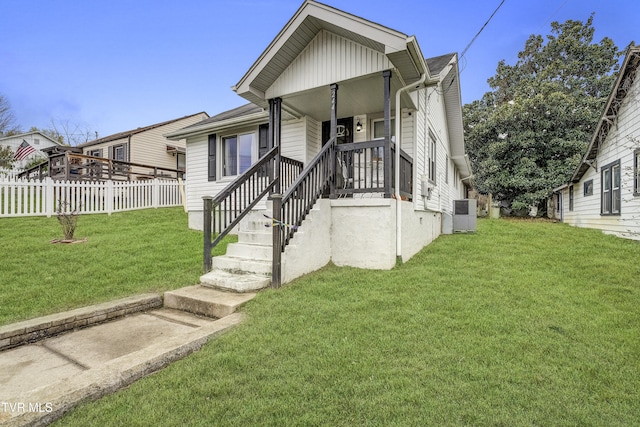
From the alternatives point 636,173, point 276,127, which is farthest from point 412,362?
point 636,173

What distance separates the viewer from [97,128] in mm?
34938

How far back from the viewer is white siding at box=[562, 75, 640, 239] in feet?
26.4

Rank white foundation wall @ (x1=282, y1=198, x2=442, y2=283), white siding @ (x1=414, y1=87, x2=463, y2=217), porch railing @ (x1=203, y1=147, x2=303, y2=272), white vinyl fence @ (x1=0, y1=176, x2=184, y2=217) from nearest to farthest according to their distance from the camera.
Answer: porch railing @ (x1=203, y1=147, x2=303, y2=272), white foundation wall @ (x1=282, y1=198, x2=442, y2=283), white siding @ (x1=414, y1=87, x2=463, y2=217), white vinyl fence @ (x1=0, y1=176, x2=184, y2=217)

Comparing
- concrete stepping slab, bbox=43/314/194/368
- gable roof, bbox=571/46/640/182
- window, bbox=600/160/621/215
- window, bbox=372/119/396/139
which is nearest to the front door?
window, bbox=372/119/396/139


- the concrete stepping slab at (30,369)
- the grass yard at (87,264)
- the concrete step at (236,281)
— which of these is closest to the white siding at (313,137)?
the grass yard at (87,264)

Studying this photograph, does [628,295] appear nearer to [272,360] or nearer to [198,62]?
[272,360]

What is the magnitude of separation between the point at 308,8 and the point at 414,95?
2773mm

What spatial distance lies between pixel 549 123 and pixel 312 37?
17.4m

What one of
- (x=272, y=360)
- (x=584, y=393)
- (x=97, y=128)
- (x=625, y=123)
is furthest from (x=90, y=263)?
(x=97, y=128)

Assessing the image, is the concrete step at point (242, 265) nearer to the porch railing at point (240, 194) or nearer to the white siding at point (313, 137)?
the porch railing at point (240, 194)

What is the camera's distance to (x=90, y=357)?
2.91 metres

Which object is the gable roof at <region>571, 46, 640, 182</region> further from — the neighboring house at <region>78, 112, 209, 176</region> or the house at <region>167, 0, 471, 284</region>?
the neighboring house at <region>78, 112, 209, 176</region>

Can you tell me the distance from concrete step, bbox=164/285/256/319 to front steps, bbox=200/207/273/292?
144mm

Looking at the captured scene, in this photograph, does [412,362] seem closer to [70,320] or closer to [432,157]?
[70,320]
